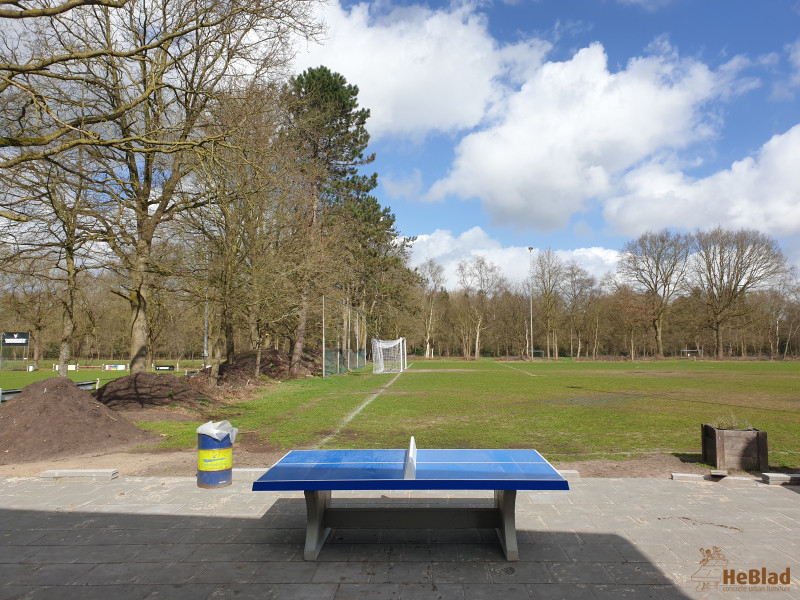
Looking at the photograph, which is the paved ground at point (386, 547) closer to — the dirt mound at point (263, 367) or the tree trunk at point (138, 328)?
the tree trunk at point (138, 328)

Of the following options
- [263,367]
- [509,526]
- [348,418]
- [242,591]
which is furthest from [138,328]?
[509,526]

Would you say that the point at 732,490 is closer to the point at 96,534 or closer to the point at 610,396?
the point at 96,534

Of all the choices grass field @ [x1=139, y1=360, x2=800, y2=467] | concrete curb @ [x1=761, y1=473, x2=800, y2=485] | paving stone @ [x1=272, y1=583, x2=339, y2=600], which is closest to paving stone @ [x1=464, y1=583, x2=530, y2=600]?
paving stone @ [x1=272, y1=583, x2=339, y2=600]

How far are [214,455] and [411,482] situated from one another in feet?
11.4

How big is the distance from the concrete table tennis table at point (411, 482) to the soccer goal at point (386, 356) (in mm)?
32175

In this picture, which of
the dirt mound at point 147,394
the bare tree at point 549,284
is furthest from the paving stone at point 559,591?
the bare tree at point 549,284

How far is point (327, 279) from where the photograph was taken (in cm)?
2767

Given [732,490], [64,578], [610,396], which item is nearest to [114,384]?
[64,578]

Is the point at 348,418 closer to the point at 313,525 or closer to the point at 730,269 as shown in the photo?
the point at 313,525

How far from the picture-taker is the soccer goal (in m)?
38.4

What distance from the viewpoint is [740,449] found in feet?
24.3

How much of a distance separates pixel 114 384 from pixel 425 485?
1330 centimetres

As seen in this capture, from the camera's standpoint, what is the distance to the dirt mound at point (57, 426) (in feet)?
28.8

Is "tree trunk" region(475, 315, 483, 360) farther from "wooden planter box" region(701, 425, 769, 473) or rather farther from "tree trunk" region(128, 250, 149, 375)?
"wooden planter box" region(701, 425, 769, 473)
